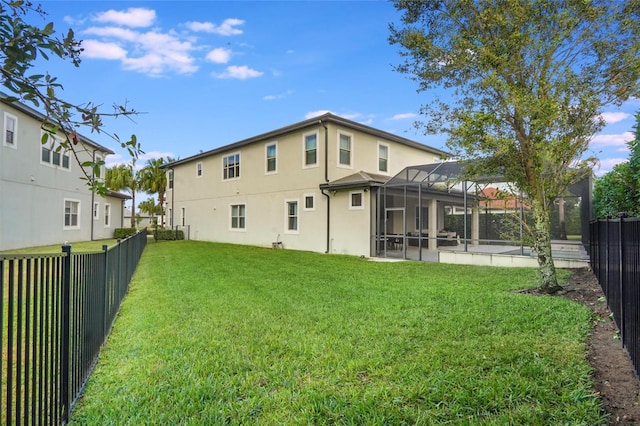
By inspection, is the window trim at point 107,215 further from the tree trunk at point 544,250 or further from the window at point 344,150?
the tree trunk at point 544,250

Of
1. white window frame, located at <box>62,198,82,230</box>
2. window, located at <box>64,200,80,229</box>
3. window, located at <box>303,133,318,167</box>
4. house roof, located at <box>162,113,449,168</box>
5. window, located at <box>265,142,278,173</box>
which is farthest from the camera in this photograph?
window, located at <box>64,200,80,229</box>

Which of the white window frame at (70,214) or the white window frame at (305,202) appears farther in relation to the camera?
the white window frame at (70,214)

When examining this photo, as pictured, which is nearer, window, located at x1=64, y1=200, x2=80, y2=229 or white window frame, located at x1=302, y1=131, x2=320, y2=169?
white window frame, located at x1=302, y1=131, x2=320, y2=169

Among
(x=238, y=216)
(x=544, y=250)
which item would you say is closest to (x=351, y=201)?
(x=238, y=216)

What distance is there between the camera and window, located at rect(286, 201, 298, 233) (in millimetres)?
17609

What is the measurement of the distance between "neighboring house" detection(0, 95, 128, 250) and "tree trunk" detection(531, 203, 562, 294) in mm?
13912

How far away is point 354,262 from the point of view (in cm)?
1279

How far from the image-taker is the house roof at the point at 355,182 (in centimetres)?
1436

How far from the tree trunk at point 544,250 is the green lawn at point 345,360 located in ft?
2.29

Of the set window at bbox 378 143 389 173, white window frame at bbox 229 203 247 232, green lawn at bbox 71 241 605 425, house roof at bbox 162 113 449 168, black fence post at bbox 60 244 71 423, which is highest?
house roof at bbox 162 113 449 168

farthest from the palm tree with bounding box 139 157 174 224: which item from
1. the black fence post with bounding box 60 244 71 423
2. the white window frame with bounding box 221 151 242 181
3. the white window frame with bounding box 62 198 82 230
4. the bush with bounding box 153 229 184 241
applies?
the black fence post with bounding box 60 244 71 423

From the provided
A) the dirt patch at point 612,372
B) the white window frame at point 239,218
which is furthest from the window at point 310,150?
the dirt patch at point 612,372

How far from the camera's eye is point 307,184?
16.9 meters

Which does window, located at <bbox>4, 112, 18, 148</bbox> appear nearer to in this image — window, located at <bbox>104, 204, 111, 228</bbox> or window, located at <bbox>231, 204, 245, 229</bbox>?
window, located at <bbox>104, 204, 111, 228</bbox>
